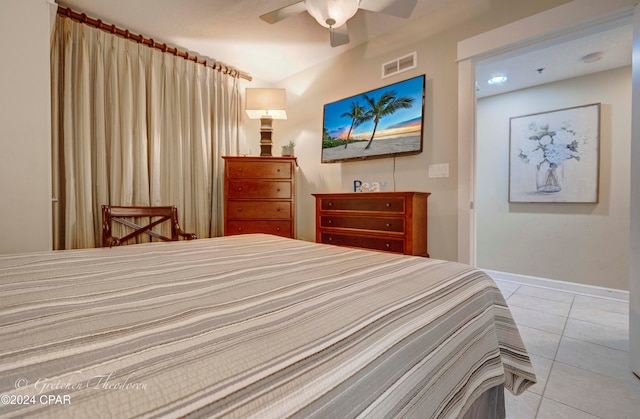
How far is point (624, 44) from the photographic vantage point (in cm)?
253

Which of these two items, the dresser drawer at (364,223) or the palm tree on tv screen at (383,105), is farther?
the palm tree on tv screen at (383,105)

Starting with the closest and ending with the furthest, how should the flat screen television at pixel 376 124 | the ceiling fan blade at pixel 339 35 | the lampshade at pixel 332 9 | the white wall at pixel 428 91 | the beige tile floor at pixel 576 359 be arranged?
the beige tile floor at pixel 576 359
the lampshade at pixel 332 9
the ceiling fan blade at pixel 339 35
the white wall at pixel 428 91
the flat screen television at pixel 376 124

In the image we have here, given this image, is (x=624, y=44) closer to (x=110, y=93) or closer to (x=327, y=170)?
(x=327, y=170)

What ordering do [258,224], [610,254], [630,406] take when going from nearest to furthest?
[630,406] < [610,254] < [258,224]

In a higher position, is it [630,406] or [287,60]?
[287,60]

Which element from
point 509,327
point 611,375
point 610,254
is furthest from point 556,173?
point 509,327

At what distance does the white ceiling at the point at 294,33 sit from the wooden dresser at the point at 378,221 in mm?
1403

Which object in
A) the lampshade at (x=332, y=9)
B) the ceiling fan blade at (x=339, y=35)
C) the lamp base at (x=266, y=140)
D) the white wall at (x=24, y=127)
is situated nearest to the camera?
the white wall at (x=24, y=127)

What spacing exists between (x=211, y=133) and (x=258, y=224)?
1299 mm

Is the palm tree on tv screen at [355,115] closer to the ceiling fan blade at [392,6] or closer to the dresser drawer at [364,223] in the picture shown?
the dresser drawer at [364,223]

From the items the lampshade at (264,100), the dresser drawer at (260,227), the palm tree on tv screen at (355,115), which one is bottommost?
the dresser drawer at (260,227)

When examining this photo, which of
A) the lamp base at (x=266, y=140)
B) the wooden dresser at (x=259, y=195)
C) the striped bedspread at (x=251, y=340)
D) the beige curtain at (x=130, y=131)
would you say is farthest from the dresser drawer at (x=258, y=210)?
the striped bedspread at (x=251, y=340)

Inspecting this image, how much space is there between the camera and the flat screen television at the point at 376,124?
2.64 meters

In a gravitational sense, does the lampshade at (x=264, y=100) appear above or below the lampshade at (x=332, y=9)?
below
